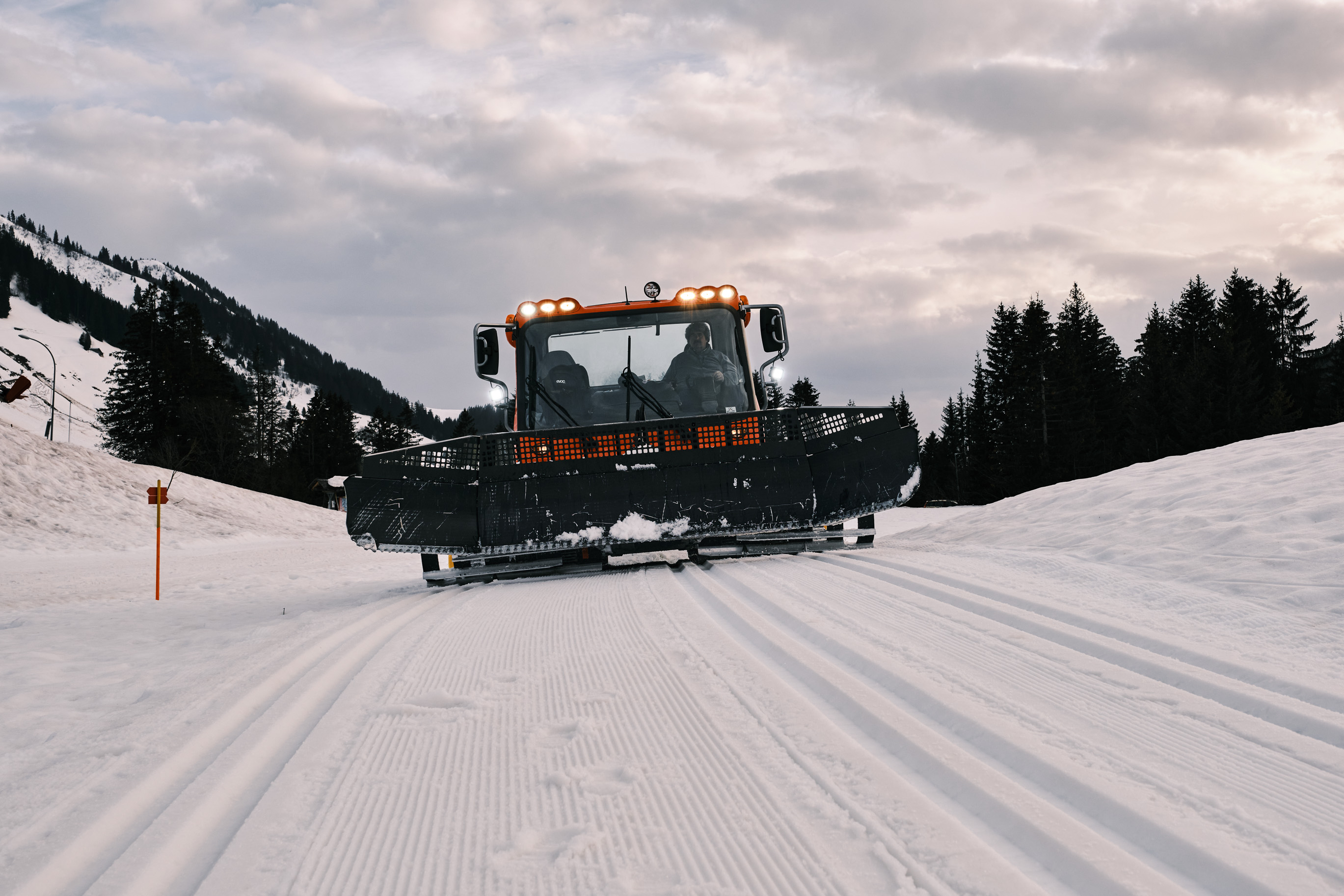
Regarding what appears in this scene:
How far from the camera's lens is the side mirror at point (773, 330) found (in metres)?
7.45

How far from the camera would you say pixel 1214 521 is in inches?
214

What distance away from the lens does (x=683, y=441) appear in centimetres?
643

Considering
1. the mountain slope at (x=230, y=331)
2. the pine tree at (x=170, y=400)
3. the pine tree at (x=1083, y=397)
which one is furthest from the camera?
the mountain slope at (x=230, y=331)

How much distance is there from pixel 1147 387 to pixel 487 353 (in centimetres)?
4632

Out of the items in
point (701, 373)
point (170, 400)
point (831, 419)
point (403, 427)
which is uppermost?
point (403, 427)

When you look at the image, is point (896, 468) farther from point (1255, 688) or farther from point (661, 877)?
point (661, 877)

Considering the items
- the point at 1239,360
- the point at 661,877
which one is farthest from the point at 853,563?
the point at 1239,360

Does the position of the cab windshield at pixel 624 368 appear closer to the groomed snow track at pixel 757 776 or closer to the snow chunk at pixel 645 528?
the snow chunk at pixel 645 528

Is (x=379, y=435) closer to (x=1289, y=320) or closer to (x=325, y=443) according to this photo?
(x=325, y=443)

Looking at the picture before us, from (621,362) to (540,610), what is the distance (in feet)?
11.2

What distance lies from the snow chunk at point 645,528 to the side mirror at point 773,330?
215 centimetres

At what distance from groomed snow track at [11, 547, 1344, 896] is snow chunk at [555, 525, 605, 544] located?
2.56m

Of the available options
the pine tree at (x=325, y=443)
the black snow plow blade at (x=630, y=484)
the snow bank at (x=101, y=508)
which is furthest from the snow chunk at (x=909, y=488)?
the pine tree at (x=325, y=443)

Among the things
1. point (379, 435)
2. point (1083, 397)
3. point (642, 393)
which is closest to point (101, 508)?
point (642, 393)
